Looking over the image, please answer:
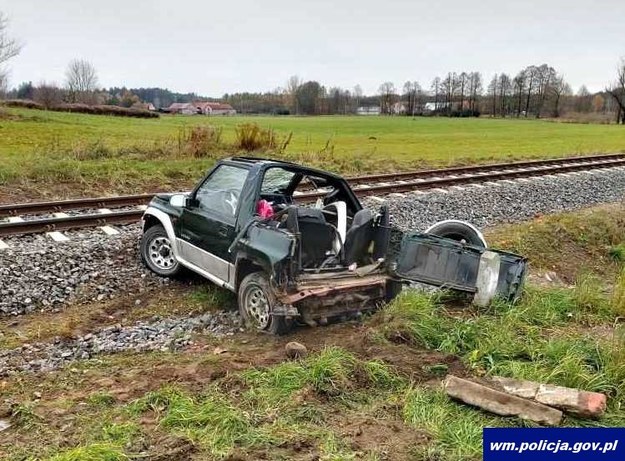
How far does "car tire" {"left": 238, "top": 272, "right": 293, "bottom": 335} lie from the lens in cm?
598

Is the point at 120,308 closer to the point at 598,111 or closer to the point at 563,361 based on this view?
the point at 563,361

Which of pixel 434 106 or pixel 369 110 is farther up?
pixel 434 106

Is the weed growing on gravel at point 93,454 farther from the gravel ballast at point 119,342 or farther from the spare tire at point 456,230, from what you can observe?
the spare tire at point 456,230

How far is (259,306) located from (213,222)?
132cm

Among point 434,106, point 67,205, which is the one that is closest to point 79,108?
point 67,205

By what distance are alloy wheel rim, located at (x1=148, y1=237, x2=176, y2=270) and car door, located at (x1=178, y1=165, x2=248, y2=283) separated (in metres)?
0.47

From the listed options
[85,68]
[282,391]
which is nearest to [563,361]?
[282,391]

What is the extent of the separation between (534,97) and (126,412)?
396 ft

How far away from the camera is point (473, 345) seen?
5340 millimetres

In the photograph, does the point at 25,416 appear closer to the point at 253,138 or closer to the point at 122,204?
the point at 122,204

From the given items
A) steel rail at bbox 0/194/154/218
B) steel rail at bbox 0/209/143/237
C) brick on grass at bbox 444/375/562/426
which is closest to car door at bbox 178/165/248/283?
brick on grass at bbox 444/375/562/426

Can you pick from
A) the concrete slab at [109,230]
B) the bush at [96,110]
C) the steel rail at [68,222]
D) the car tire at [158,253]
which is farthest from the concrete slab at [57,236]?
the bush at [96,110]

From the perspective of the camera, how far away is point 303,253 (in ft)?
21.1

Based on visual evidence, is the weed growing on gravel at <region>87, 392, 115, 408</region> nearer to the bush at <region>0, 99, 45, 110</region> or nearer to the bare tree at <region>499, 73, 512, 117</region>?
the bush at <region>0, 99, 45, 110</region>
